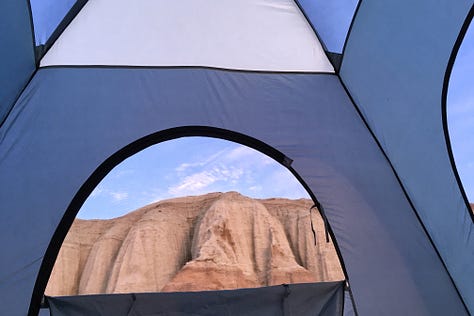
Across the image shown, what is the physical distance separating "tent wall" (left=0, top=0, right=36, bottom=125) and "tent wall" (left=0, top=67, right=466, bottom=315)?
69 millimetres

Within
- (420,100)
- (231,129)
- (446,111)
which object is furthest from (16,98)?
(446,111)

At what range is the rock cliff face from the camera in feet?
53.0

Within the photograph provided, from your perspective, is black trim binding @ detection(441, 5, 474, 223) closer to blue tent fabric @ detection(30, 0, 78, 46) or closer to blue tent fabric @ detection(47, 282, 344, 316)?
blue tent fabric @ detection(47, 282, 344, 316)

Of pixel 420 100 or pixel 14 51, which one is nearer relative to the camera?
pixel 420 100

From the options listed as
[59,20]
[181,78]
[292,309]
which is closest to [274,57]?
[181,78]

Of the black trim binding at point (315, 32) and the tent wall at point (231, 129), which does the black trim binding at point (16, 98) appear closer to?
the tent wall at point (231, 129)

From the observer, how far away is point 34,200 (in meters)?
2.43

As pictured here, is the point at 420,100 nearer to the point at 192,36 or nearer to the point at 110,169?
the point at 192,36

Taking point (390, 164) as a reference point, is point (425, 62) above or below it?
above

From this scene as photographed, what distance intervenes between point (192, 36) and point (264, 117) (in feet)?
2.13

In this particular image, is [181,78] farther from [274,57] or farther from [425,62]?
[425,62]

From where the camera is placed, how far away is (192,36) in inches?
107

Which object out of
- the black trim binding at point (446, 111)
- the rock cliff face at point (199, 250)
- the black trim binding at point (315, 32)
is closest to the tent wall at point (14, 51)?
the black trim binding at point (315, 32)

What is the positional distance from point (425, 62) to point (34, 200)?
214cm
